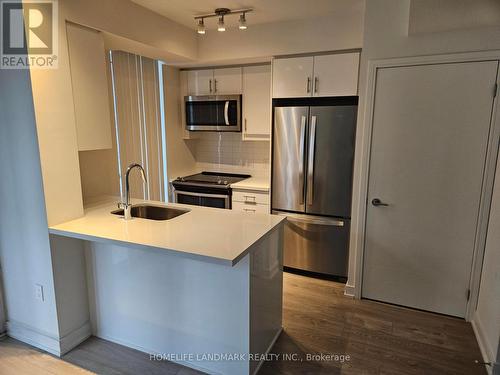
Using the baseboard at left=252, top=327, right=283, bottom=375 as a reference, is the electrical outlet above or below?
above

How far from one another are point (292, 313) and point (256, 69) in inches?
101

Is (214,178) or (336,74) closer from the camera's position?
(336,74)

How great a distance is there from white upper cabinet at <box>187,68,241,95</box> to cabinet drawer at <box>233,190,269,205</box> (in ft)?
3.84

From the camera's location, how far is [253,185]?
12.0 feet

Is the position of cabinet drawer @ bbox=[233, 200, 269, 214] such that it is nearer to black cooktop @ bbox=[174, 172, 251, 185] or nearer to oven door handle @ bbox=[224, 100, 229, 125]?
black cooktop @ bbox=[174, 172, 251, 185]

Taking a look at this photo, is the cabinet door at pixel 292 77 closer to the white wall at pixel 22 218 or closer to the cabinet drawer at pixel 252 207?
the cabinet drawer at pixel 252 207

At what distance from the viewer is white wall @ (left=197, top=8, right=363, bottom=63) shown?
9.73 feet

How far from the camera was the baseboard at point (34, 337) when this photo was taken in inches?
88.5

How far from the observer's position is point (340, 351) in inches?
90.3

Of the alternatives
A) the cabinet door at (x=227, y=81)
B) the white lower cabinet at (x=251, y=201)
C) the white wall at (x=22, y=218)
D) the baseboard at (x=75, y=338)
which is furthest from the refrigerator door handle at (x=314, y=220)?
the white wall at (x=22, y=218)

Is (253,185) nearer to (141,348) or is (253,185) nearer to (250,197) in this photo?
(250,197)

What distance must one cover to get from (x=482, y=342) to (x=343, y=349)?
995mm

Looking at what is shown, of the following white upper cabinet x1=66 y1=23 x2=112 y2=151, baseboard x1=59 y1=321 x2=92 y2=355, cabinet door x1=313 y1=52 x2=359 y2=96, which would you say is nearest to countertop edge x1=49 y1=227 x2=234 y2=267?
white upper cabinet x1=66 y1=23 x2=112 y2=151

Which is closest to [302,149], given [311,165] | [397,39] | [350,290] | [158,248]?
[311,165]
